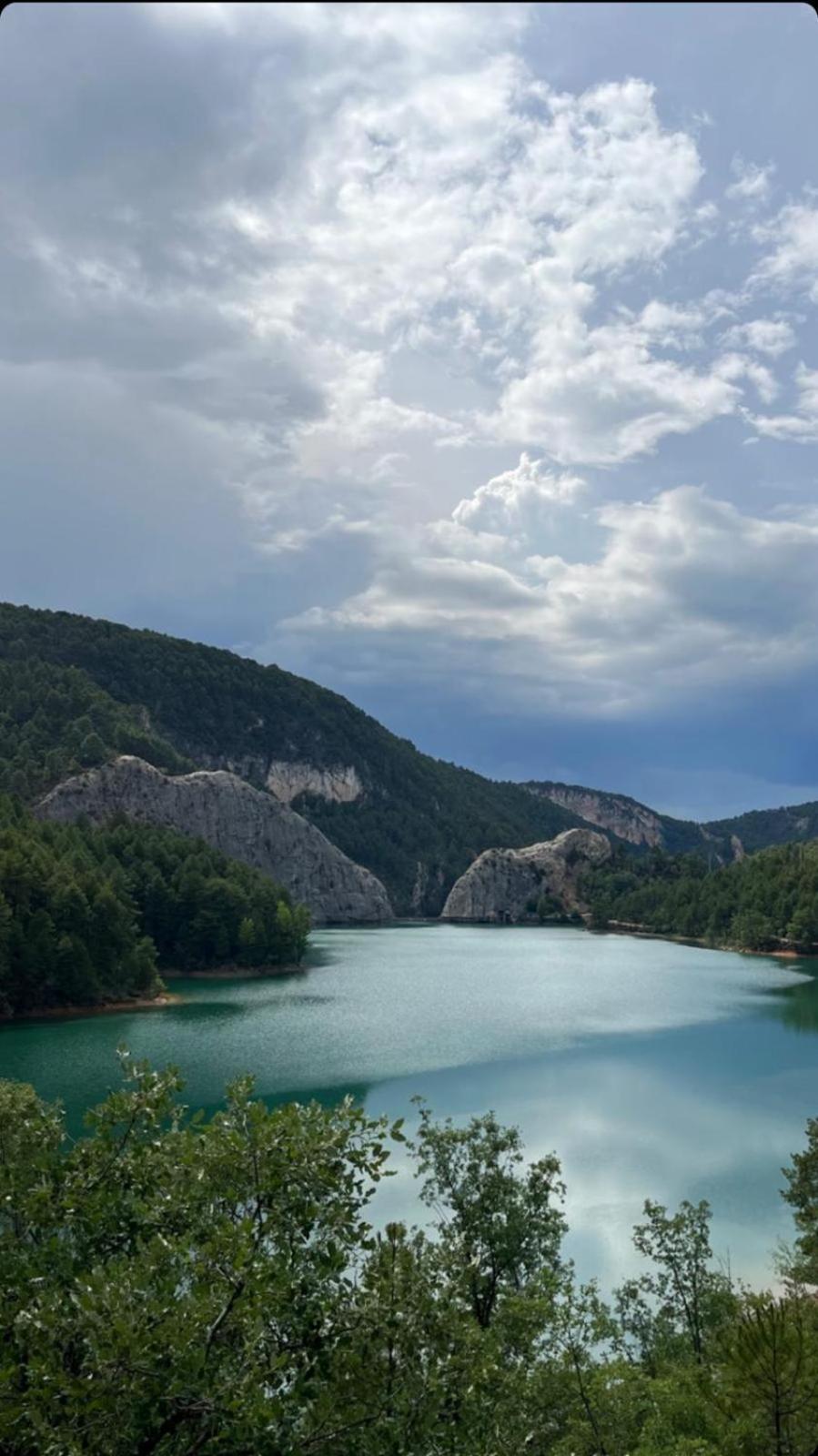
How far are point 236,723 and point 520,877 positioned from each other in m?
59.4

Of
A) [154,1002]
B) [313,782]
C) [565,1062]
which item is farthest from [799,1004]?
[313,782]

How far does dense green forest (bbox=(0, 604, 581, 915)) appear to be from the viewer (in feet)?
416

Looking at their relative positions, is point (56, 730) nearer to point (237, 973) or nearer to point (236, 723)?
point (237, 973)

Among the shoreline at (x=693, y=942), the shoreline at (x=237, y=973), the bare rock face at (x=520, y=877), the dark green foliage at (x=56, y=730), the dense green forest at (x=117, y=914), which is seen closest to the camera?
the dense green forest at (x=117, y=914)

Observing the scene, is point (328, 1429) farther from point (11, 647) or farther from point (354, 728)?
point (354, 728)

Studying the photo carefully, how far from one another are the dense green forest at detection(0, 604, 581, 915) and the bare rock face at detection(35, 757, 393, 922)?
8891 mm

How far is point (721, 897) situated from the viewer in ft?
347

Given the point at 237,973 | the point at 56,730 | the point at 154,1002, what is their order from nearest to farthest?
the point at 154,1002 < the point at 237,973 < the point at 56,730

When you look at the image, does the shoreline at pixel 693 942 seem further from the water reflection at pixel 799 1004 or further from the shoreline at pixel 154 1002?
the shoreline at pixel 154 1002

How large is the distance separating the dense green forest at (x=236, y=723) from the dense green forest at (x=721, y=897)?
42.5 meters

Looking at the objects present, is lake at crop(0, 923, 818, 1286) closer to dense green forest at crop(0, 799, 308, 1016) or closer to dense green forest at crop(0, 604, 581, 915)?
dense green forest at crop(0, 799, 308, 1016)

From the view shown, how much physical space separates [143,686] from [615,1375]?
15753cm

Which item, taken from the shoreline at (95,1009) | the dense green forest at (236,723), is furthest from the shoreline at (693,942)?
the shoreline at (95,1009)

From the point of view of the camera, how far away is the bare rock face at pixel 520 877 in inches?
6230
